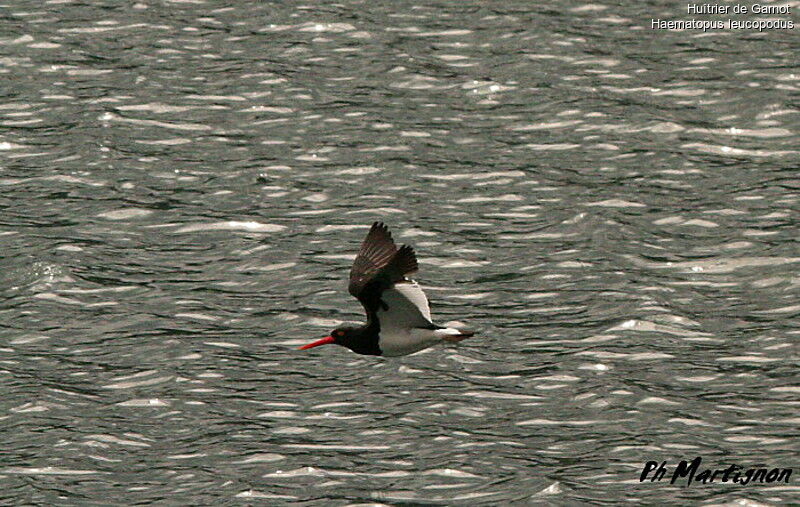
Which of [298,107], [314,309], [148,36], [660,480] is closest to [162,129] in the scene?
[298,107]

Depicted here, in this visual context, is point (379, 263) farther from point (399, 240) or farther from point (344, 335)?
point (399, 240)

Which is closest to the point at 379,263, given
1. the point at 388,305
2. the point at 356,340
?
the point at 388,305

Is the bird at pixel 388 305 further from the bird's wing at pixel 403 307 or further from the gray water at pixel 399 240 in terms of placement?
the gray water at pixel 399 240

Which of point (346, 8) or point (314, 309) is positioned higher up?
point (346, 8)

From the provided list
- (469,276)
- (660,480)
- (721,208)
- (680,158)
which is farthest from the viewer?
(680,158)

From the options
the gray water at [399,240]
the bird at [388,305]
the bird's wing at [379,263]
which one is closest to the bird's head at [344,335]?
the bird at [388,305]

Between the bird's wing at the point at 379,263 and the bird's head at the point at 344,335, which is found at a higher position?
the bird's wing at the point at 379,263

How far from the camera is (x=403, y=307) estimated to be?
20.0m

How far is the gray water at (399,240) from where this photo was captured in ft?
66.9

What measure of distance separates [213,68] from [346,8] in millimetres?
3575

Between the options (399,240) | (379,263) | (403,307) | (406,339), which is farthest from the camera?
(399,240)

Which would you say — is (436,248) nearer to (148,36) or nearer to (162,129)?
(162,129)

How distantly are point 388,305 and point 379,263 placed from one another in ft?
2.79

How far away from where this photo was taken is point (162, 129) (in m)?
30.3
